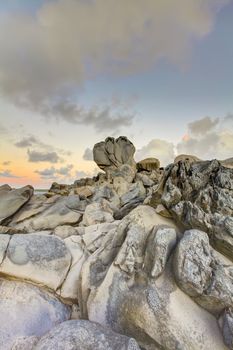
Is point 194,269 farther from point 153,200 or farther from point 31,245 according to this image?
point 31,245

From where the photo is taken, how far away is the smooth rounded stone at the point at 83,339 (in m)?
4.25

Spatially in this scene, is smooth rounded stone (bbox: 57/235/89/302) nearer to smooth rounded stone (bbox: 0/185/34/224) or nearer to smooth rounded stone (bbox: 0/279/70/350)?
smooth rounded stone (bbox: 0/279/70/350)

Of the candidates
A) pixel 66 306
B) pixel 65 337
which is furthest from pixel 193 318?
pixel 66 306

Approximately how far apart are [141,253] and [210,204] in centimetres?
212

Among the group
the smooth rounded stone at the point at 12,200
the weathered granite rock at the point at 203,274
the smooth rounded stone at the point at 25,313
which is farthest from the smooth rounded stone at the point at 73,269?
the smooth rounded stone at the point at 12,200

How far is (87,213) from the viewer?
43.5ft

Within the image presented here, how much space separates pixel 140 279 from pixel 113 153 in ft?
118

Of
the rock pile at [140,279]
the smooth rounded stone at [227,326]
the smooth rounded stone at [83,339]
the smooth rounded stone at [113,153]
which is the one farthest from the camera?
the smooth rounded stone at [113,153]

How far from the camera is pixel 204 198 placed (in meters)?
6.55

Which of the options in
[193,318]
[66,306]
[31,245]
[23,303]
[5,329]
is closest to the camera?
[193,318]

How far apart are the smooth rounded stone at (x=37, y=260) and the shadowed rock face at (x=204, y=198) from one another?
3346 mm

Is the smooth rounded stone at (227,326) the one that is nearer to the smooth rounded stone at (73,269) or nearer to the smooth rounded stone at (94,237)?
the smooth rounded stone at (73,269)

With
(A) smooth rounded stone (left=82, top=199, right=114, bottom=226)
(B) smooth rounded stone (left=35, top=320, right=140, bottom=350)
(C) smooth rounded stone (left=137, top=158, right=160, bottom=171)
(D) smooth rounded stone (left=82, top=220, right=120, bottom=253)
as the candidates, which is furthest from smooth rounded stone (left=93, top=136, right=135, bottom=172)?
(B) smooth rounded stone (left=35, top=320, right=140, bottom=350)

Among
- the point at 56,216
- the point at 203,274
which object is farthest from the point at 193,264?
the point at 56,216
